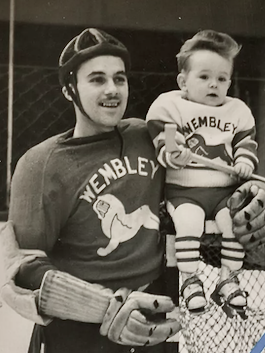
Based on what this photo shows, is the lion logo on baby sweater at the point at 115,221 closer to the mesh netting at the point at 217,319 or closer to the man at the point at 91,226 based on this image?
the man at the point at 91,226

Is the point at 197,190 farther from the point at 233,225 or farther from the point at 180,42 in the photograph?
the point at 180,42

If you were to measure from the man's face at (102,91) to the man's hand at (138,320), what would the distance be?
501 mm

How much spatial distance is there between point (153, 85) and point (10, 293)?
29.2 inches

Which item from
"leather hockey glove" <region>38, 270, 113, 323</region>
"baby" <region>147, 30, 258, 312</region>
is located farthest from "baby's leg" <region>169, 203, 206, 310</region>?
"leather hockey glove" <region>38, 270, 113, 323</region>

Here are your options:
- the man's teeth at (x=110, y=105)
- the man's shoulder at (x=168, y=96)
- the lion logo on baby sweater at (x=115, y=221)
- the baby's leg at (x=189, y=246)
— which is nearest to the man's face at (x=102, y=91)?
the man's teeth at (x=110, y=105)

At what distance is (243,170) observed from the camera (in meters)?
1.65

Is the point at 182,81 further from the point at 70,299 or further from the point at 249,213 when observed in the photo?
the point at 70,299

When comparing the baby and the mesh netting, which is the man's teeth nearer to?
the baby

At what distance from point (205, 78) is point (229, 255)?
1.78 ft

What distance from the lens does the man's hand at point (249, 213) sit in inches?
64.9

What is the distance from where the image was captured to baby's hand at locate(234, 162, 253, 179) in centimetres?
165

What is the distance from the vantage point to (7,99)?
159 cm

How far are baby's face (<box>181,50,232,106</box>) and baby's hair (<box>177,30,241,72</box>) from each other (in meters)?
0.02

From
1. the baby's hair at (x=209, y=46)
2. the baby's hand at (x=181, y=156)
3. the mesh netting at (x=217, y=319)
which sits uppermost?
the baby's hair at (x=209, y=46)
